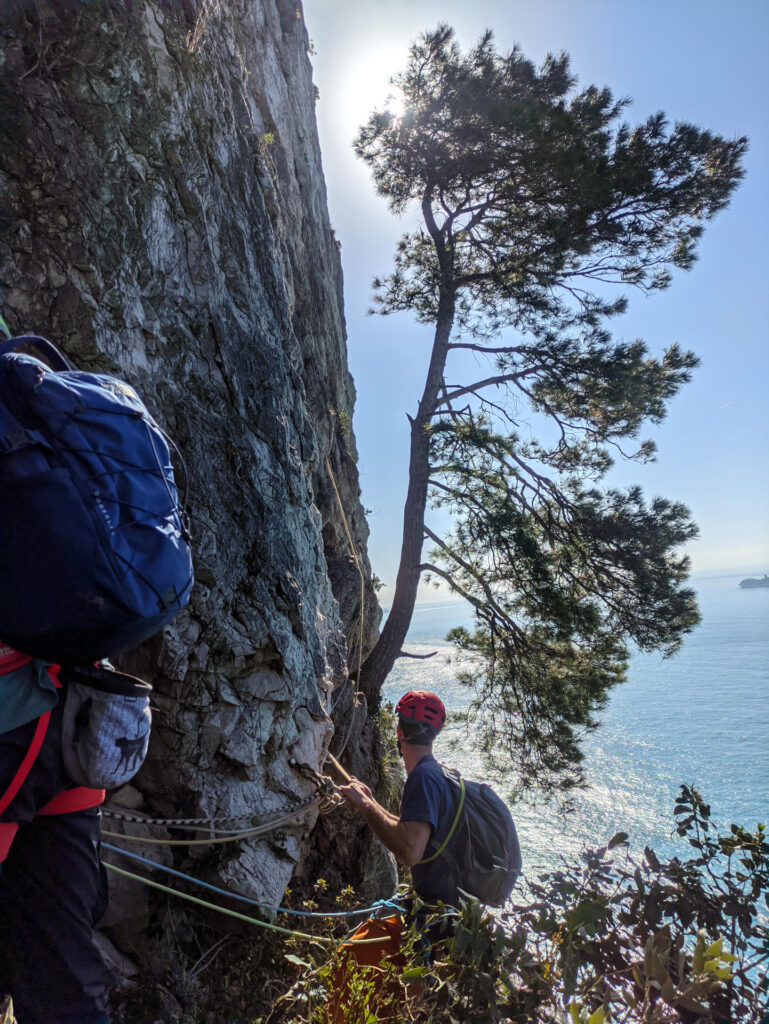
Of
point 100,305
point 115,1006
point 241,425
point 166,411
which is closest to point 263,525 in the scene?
point 241,425

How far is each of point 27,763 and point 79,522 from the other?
627mm

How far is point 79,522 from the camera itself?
115cm

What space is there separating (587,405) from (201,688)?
5.71m

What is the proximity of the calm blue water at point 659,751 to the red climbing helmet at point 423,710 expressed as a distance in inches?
151

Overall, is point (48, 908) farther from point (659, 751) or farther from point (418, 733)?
point (659, 751)

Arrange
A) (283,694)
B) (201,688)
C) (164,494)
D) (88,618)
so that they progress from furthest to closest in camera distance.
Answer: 1. (283,694)
2. (201,688)
3. (164,494)
4. (88,618)

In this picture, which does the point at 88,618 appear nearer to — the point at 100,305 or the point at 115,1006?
the point at 100,305

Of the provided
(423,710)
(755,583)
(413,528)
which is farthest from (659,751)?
(755,583)

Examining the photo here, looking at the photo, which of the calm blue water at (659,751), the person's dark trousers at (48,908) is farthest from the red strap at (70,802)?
the calm blue water at (659,751)

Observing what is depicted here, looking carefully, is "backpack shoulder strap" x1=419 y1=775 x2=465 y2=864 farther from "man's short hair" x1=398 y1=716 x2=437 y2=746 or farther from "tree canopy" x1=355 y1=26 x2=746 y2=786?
"tree canopy" x1=355 y1=26 x2=746 y2=786

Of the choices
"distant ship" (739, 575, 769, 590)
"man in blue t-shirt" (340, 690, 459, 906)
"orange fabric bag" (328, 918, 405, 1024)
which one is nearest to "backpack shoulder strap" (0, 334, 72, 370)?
"orange fabric bag" (328, 918, 405, 1024)

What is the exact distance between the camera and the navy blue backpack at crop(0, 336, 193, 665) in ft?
3.66

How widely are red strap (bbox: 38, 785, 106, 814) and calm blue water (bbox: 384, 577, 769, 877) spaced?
5696mm

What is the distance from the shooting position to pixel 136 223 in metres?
2.64
